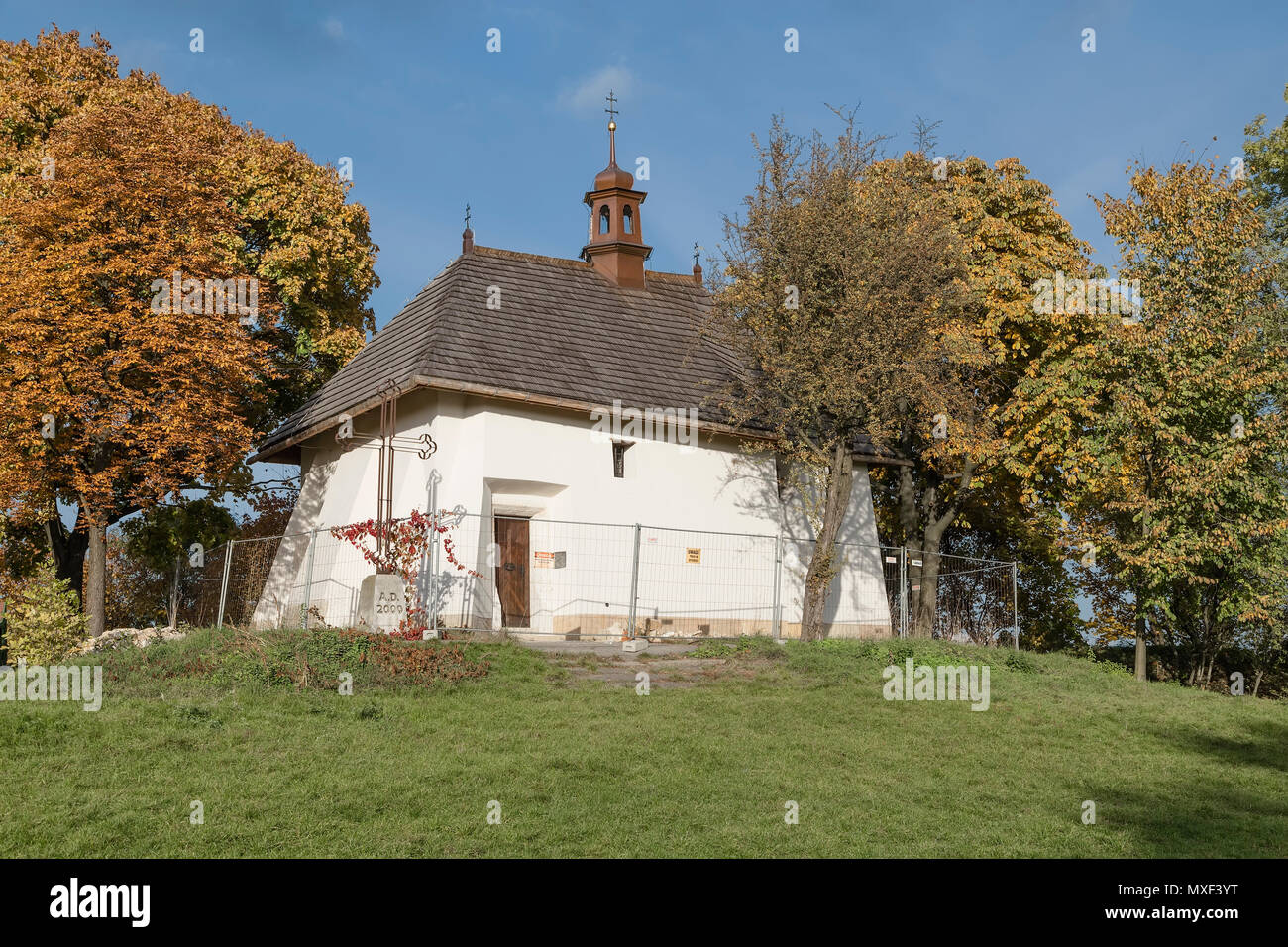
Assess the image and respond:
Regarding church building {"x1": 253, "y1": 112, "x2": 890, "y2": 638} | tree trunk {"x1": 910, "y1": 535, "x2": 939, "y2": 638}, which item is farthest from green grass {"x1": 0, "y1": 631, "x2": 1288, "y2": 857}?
tree trunk {"x1": 910, "y1": 535, "x2": 939, "y2": 638}

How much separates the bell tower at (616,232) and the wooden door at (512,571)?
310 inches

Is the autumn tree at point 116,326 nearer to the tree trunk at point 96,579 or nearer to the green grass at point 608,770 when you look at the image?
the tree trunk at point 96,579

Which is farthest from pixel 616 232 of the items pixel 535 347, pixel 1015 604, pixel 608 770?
pixel 608 770

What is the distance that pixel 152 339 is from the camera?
18.6 m

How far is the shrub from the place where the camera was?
15555 mm

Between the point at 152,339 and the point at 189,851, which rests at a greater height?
the point at 152,339

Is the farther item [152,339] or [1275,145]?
[1275,145]

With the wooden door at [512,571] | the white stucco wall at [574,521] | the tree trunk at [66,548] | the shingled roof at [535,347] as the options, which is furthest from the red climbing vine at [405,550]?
the tree trunk at [66,548]

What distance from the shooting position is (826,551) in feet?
59.7

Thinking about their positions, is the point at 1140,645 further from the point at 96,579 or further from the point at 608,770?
the point at 96,579

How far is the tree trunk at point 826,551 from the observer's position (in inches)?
717

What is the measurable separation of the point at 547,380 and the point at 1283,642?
15086 millimetres
